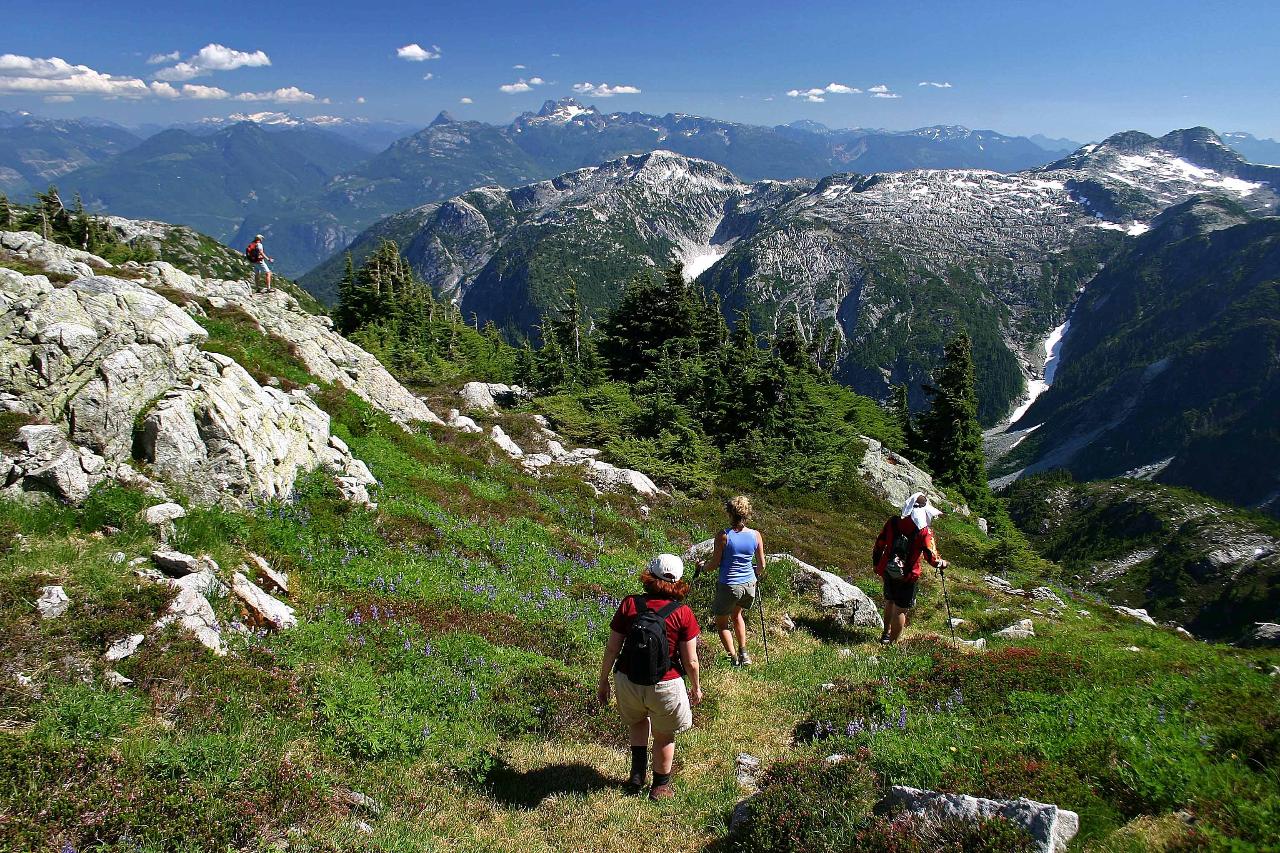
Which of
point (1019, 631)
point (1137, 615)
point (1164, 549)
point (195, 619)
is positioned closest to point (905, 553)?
point (1019, 631)

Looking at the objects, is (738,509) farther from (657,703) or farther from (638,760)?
(638,760)

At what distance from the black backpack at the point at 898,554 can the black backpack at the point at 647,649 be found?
6.20 m

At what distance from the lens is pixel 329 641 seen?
7.84 meters

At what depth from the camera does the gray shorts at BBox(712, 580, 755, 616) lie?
380 inches

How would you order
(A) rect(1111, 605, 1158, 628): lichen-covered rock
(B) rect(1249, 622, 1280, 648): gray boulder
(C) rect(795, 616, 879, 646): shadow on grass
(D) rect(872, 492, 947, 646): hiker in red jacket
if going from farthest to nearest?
(A) rect(1111, 605, 1158, 628): lichen-covered rock < (B) rect(1249, 622, 1280, 648): gray boulder < (C) rect(795, 616, 879, 646): shadow on grass < (D) rect(872, 492, 947, 646): hiker in red jacket

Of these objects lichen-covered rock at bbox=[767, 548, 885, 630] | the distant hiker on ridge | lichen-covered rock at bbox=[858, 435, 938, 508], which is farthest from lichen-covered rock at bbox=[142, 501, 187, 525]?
lichen-covered rock at bbox=[858, 435, 938, 508]

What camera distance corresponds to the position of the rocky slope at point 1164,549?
A: 8431 cm

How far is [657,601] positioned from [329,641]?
14.4 feet

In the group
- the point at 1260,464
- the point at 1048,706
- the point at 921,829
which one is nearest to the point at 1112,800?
the point at 921,829

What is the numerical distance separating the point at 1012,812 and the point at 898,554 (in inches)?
267

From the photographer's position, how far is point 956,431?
163 feet

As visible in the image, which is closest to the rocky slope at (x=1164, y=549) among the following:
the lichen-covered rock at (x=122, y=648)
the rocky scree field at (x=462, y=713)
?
the rocky scree field at (x=462, y=713)

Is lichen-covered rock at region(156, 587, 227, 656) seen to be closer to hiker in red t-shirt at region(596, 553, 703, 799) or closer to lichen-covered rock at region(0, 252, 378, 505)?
lichen-covered rock at region(0, 252, 378, 505)

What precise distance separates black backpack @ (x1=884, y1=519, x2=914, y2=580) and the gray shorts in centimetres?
288
